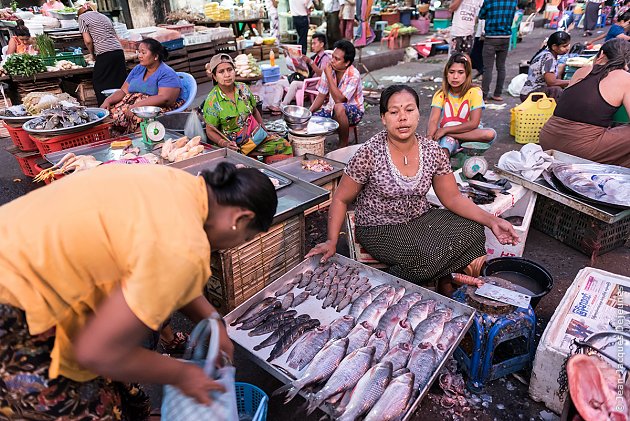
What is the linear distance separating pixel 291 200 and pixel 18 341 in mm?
2123

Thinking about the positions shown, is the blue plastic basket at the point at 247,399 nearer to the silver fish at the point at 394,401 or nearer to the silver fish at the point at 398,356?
the silver fish at the point at 394,401

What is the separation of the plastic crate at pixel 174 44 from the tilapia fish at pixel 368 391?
8.33 metres

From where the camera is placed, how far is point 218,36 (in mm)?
9672

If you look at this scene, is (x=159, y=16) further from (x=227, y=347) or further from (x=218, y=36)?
(x=227, y=347)

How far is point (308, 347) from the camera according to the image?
7.71 ft

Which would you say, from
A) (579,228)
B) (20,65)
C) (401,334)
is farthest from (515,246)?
(20,65)

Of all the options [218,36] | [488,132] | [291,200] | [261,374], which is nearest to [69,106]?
[291,200]

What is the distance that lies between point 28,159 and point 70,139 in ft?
4.06

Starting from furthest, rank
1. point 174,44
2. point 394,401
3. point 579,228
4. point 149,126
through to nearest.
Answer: point 174,44
point 149,126
point 579,228
point 394,401

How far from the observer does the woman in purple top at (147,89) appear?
491cm

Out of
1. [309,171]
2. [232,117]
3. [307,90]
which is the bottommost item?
[309,171]

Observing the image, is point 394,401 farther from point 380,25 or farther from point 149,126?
point 380,25

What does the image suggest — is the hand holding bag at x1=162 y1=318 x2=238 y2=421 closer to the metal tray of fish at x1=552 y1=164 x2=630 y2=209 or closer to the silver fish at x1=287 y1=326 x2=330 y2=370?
the silver fish at x1=287 y1=326 x2=330 y2=370

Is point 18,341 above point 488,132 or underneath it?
above
